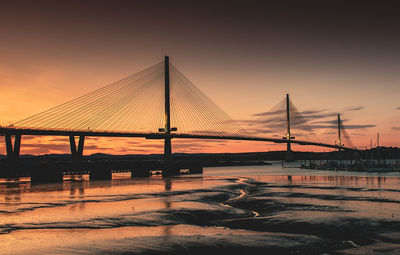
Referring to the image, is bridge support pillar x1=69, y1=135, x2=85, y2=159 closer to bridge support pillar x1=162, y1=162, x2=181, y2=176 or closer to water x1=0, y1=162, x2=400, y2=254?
bridge support pillar x1=162, y1=162, x2=181, y2=176

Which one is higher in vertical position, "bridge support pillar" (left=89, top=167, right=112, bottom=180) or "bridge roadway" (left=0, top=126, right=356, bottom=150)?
"bridge roadway" (left=0, top=126, right=356, bottom=150)

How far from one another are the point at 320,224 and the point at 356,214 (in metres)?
3.72

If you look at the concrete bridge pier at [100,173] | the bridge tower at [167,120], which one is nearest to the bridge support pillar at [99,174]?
the concrete bridge pier at [100,173]

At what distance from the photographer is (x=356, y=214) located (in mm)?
17734

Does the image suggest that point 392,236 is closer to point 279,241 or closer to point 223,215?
point 279,241

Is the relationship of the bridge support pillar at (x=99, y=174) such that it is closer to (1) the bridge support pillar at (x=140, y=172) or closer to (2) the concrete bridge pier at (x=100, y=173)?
(2) the concrete bridge pier at (x=100, y=173)

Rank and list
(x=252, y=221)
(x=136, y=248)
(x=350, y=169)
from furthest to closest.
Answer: (x=350, y=169)
(x=252, y=221)
(x=136, y=248)

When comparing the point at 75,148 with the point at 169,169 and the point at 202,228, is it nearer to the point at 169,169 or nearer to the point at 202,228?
the point at 169,169

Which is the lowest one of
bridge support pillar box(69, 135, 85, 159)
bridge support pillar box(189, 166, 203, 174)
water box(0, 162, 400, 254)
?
bridge support pillar box(189, 166, 203, 174)

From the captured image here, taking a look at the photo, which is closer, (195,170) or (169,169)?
(169,169)

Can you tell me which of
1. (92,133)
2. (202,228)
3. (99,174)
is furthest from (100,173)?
(202,228)

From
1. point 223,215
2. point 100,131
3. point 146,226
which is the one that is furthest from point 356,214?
point 100,131

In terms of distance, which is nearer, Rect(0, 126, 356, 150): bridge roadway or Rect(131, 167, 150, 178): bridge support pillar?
Rect(0, 126, 356, 150): bridge roadway

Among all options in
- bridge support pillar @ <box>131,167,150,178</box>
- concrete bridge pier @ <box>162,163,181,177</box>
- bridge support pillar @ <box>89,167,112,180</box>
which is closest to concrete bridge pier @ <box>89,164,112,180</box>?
bridge support pillar @ <box>89,167,112,180</box>
